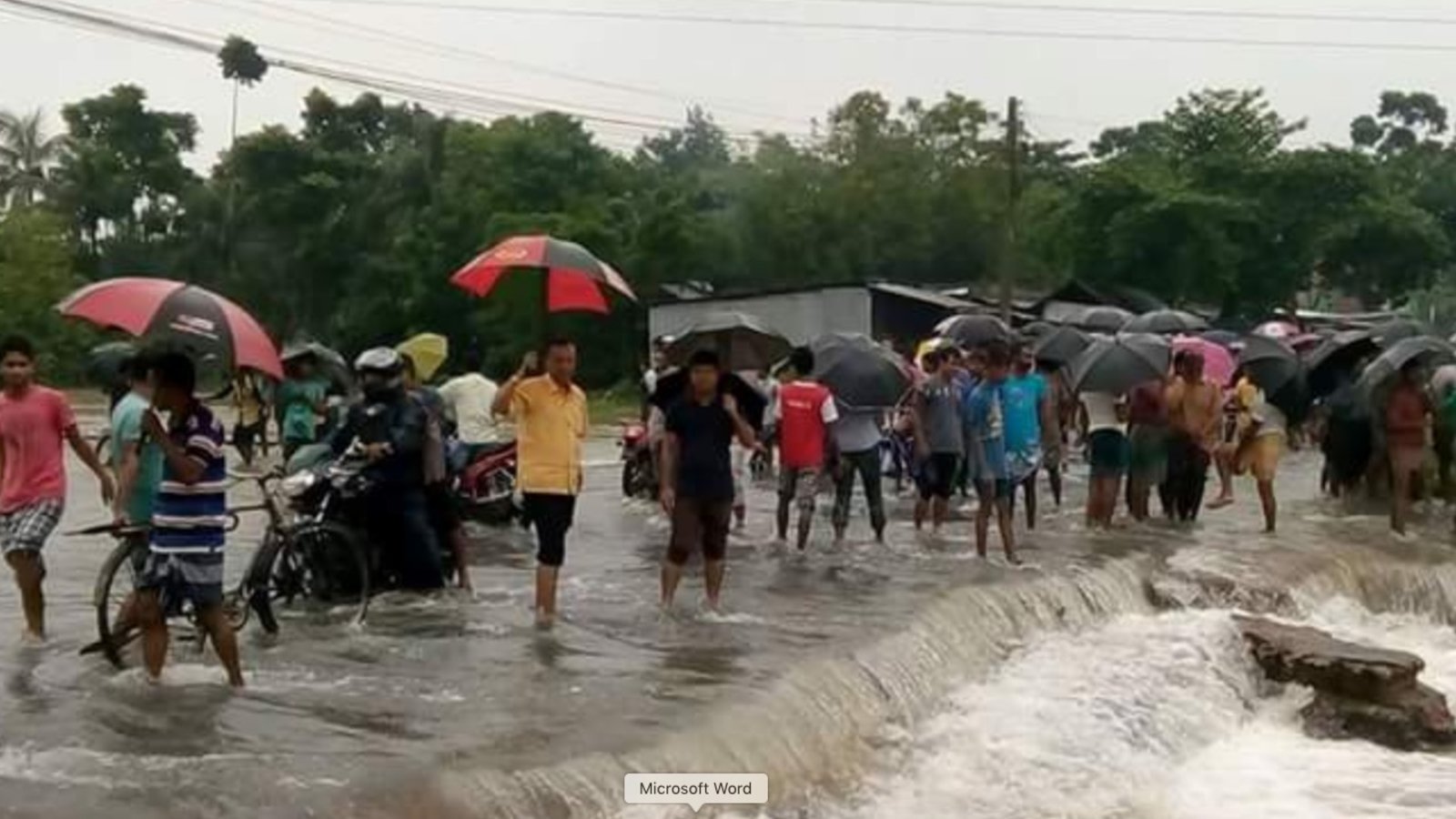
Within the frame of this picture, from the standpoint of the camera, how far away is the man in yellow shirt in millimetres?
11273

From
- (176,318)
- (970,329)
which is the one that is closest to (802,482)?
(970,329)

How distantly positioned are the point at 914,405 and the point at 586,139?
38010 mm

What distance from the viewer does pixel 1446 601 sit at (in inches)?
693

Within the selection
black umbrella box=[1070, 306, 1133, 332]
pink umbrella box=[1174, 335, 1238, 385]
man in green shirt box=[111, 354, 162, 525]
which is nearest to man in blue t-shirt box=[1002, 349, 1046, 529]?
pink umbrella box=[1174, 335, 1238, 385]

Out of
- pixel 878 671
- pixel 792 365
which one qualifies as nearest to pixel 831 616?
pixel 878 671

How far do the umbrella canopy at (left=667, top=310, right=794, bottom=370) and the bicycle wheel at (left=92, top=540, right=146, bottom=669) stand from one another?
668 cm

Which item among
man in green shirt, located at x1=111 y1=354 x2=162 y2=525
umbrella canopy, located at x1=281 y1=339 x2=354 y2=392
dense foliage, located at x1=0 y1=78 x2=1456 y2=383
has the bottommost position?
man in green shirt, located at x1=111 y1=354 x2=162 y2=525

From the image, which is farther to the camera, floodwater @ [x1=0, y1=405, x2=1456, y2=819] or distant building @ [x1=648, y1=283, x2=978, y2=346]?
distant building @ [x1=648, y1=283, x2=978, y2=346]

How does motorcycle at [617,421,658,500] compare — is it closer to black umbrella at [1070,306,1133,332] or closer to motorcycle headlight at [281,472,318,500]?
motorcycle headlight at [281,472,318,500]

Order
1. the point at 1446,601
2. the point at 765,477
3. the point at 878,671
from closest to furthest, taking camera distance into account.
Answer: the point at 878,671 → the point at 1446,601 → the point at 765,477

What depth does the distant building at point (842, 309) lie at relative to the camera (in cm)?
4100

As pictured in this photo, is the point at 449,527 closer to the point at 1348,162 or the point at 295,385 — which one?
the point at 295,385

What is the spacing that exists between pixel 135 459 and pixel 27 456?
0.87 meters

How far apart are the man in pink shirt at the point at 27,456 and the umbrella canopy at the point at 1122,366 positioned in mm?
9377
